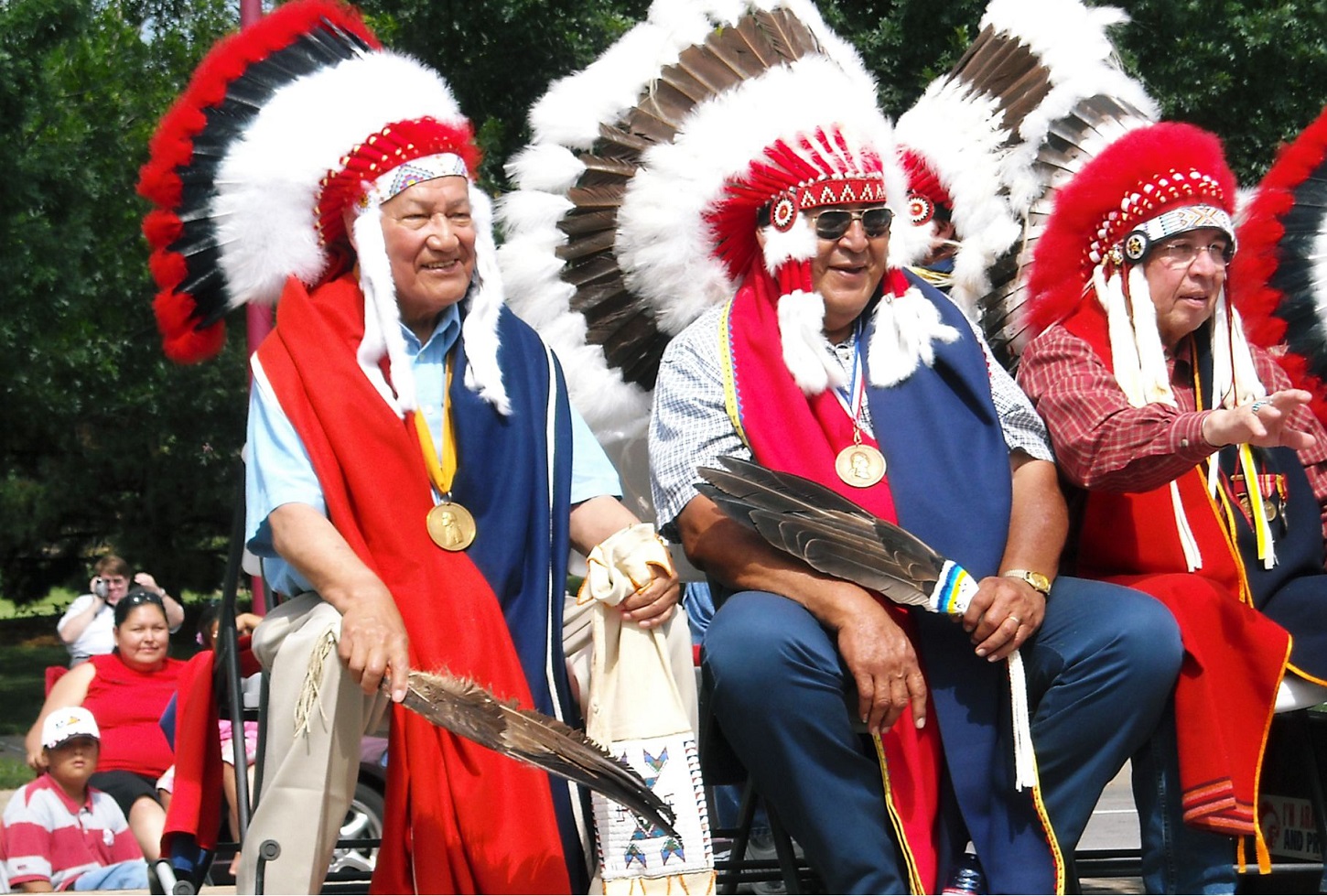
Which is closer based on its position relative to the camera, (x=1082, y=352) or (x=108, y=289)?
(x=1082, y=352)

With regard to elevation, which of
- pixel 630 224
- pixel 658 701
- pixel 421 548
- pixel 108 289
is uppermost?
pixel 108 289

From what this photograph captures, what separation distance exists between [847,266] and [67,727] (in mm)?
3638

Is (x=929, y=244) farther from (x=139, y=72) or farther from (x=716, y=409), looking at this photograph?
(x=139, y=72)

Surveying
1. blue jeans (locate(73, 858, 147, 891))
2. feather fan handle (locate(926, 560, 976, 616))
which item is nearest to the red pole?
blue jeans (locate(73, 858, 147, 891))

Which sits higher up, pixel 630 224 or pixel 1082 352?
pixel 630 224

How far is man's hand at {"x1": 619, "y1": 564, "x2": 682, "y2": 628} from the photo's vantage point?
10.9 ft

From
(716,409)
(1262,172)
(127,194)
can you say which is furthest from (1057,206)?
(127,194)

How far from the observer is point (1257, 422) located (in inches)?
132

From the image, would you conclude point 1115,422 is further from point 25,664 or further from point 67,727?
point 25,664

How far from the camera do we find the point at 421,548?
3.53m

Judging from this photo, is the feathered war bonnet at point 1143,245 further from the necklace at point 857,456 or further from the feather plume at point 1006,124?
the necklace at point 857,456

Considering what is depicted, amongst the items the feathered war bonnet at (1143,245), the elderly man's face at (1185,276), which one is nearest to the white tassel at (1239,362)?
the feathered war bonnet at (1143,245)

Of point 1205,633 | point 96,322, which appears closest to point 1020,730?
point 1205,633

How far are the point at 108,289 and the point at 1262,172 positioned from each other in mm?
8048
